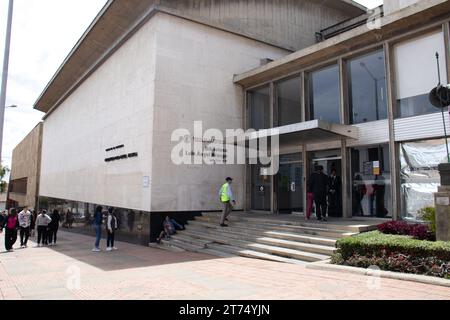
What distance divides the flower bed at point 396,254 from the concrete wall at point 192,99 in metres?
7.54

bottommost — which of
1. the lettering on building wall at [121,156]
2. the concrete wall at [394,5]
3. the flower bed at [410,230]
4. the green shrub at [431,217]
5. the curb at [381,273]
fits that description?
the curb at [381,273]

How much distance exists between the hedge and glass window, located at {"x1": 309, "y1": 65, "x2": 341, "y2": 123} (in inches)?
228

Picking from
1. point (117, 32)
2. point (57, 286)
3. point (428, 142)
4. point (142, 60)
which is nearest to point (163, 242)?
point (57, 286)

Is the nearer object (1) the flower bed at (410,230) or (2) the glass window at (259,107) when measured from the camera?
(1) the flower bed at (410,230)

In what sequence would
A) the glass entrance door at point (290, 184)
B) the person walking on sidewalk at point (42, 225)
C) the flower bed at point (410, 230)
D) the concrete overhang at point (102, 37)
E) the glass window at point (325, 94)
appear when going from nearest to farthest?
the flower bed at point (410, 230)
the glass window at point (325, 94)
the glass entrance door at point (290, 184)
the person walking on sidewalk at point (42, 225)
the concrete overhang at point (102, 37)

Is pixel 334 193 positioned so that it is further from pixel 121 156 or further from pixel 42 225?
pixel 42 225

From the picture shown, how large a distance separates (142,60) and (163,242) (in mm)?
7562

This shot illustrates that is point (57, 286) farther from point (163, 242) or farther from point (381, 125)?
point (381, 125)

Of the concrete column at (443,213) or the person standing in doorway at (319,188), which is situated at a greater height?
the person standing in doorway at (319,188)

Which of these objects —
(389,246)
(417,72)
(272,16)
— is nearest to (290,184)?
(417,72)

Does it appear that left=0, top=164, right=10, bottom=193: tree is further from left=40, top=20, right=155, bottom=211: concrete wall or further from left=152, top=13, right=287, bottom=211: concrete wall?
left=152, top=13, right=287, bottom=211: concrete wall

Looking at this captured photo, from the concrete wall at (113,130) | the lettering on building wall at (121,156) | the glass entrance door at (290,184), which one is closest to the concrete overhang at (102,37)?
the concrete wall at (113,130)

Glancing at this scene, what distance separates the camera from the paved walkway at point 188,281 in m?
6.11

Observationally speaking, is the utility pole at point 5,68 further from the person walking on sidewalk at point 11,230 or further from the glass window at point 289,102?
the glass window at point 289,102
